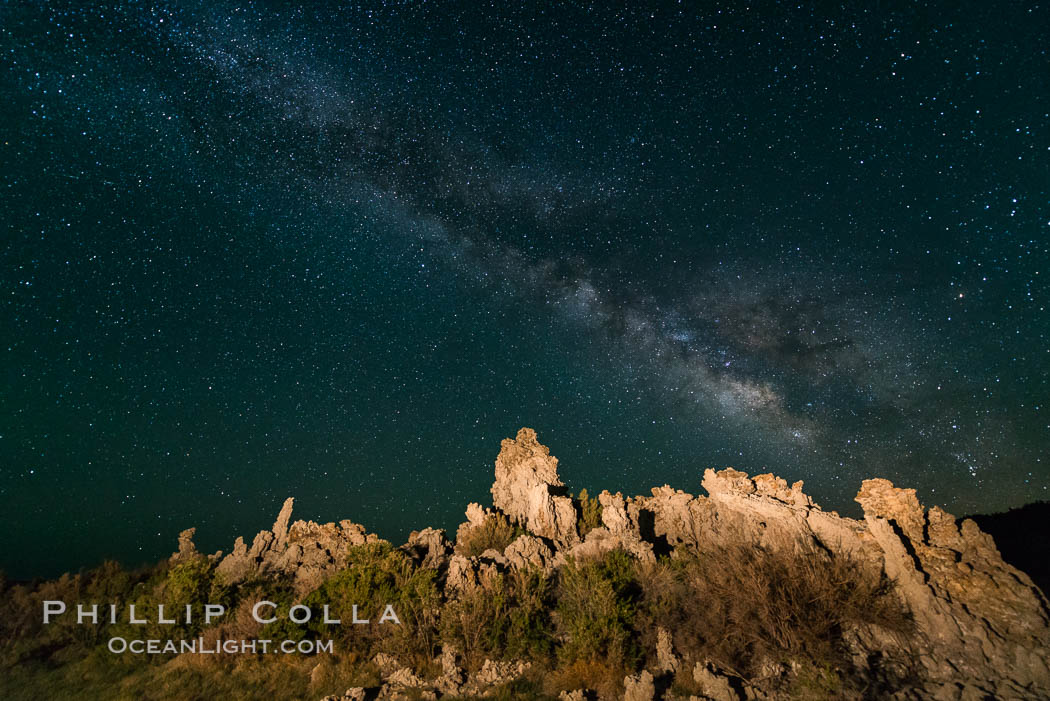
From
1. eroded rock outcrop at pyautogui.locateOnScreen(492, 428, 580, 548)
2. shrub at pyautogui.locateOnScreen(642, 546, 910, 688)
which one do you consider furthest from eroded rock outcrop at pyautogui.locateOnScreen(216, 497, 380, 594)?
shrub at pyautogui.locateOnScreen(642, 546, 910, 688)

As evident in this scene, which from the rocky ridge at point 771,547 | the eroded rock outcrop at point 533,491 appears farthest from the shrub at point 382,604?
the eroded rock outcrop at point 533,491

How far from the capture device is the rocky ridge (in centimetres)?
960

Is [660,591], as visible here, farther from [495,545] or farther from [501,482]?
[501,482]

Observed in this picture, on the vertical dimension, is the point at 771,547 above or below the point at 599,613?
above

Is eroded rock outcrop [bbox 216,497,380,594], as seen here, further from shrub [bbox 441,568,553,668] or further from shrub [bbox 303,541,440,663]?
shrub [bbox 441,568,553,668]

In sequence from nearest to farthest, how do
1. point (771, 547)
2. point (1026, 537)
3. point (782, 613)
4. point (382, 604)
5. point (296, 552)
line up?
point (782, 613)
point (382, 604)
point (771, 547)
point (1026, 537)
point (296, 552)

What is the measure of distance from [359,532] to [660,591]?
1529cm

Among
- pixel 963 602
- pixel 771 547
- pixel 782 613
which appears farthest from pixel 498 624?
pixel 963 602

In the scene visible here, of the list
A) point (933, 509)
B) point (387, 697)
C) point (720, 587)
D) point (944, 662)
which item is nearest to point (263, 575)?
point (387, 697)

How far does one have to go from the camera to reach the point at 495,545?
2133 cm

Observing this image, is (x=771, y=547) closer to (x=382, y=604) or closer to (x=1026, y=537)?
(x=382, y=604)

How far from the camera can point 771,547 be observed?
1514 cm

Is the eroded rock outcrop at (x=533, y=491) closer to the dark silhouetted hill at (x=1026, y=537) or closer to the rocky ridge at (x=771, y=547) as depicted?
the rocky ridge at (x=771, y=547)

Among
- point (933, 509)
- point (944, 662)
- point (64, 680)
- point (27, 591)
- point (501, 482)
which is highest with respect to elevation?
point (501, 482)
